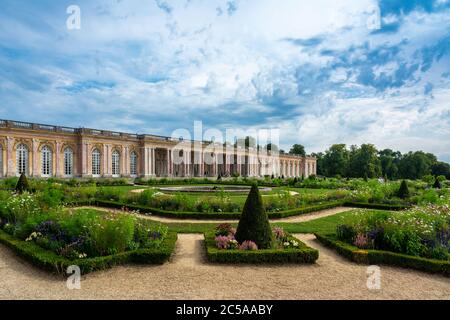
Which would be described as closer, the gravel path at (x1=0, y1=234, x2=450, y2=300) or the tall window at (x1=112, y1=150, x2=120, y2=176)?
the gravel path at (x1=0, y1=234, x2=450, y2=300)

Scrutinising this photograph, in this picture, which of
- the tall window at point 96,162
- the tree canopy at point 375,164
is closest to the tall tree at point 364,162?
the tree canopy at point 375,164

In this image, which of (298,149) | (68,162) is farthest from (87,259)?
(298,149)

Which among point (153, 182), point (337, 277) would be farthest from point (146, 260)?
point (153, 182)

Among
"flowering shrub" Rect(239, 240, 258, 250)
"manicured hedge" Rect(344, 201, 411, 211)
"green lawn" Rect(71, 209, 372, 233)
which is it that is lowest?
"manicured hedge" Rect(344, 201, 411, 211)

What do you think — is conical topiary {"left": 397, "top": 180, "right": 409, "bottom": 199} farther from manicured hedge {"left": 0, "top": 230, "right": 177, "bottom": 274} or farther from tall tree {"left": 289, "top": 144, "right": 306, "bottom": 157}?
tall tree {"left": 289, "top": 144, "right": 306, "bottom": 157}

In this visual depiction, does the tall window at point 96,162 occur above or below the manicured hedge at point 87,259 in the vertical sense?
above

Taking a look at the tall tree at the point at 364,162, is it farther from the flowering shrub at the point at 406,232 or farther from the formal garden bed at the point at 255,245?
the formal garden bed at the point at 255,245

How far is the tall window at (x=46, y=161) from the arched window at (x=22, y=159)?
191 centimetres

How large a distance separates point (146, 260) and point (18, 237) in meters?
4.16

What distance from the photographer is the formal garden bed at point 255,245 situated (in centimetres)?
702

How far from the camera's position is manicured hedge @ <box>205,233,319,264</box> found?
23.0 ft

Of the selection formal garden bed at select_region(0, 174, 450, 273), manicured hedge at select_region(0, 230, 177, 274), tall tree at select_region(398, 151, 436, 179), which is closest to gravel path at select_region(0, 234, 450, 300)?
manicured hedge at select_region(0, 230, 177, 274)

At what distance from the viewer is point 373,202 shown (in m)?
19.1
